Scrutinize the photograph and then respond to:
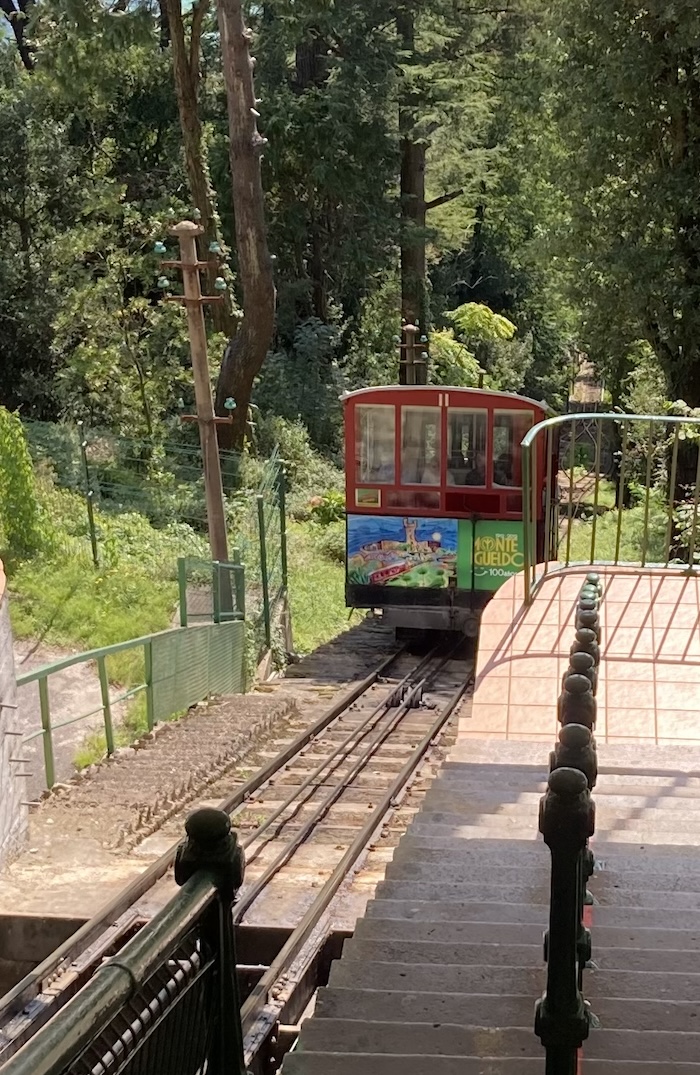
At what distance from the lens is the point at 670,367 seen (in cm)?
1605

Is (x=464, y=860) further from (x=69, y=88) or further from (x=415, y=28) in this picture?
(x=415, y=28)

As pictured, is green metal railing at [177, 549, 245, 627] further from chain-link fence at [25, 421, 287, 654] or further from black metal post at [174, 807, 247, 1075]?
black metal post at [174, 807, 247, 1075]

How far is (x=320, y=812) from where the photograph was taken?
777cm

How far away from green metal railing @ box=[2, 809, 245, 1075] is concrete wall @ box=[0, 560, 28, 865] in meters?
4.73

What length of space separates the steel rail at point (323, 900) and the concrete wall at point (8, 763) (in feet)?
6.08

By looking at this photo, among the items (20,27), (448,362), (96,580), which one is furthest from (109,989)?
(20,27)

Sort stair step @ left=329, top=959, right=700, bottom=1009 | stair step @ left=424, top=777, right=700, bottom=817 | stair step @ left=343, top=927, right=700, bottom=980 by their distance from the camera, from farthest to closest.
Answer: stair step @ left=424, top=777, right=700, bottom=817 → stair step @ left=343, top=927, right=700, bottom=980 → stair step @ left=329, top=959, right=700, bottom=1009

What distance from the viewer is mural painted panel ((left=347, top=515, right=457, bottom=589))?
1414cm

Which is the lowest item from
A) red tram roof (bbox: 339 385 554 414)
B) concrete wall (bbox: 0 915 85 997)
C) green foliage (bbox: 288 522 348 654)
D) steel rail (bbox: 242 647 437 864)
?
green foliage (bbox: 288 522 348 654)

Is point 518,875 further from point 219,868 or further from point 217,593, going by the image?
point 217,593

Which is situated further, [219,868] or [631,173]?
[631,173]

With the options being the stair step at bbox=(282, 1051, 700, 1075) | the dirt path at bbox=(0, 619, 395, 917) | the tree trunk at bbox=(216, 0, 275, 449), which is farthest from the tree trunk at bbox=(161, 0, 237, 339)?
the stair step at bbox=(282, 1051, 700, 1075)

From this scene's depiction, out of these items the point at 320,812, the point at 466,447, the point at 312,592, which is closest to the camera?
the point at 320,812

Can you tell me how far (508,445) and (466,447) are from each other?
544 mm
